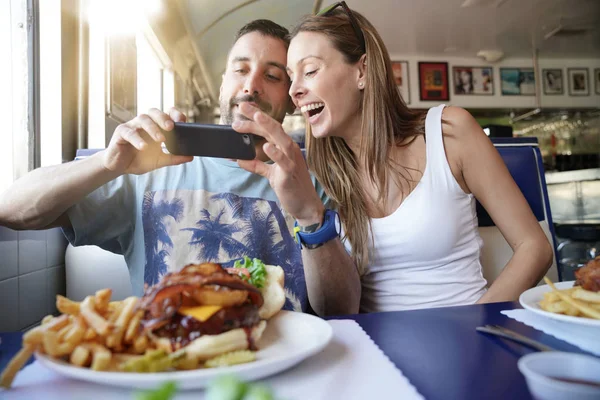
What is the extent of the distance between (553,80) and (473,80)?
5.04ft

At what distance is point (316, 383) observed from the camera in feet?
1.80

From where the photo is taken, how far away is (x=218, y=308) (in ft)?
1.96

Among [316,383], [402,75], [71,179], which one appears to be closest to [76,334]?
[316,383]

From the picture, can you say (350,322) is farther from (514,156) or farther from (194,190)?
(514,156)

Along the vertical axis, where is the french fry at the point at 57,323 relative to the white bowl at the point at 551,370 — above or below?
above

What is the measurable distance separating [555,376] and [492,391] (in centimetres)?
7

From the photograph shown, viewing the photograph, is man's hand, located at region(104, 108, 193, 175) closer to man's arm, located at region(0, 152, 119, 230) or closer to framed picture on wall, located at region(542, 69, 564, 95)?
man's arm, located at region(0, 152, 119, 230)

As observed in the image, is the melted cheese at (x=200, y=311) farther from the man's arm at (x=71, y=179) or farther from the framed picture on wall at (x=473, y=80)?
the framed picture on wall at (x=473, y=80)

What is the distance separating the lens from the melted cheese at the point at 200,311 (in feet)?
1.88

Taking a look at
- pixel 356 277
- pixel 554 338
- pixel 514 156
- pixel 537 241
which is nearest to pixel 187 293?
pixel 554 338

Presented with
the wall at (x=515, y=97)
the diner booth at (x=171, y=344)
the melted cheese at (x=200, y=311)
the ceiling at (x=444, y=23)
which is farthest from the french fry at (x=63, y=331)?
the wall at (x=515, y=97)

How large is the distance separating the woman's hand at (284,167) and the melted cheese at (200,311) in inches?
19.5

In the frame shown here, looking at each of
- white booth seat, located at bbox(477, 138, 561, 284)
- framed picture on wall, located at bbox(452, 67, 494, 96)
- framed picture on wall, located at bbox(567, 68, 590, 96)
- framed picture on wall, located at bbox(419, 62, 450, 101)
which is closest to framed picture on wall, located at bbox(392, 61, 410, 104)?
framed picture on wall, located at bbox(419, 62, 450, 101)

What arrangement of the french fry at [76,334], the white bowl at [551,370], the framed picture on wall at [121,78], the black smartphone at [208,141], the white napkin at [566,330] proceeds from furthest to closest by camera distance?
the framed picture on wall at [121,78]
the black smartphone at [208,141]
the white napkin at [566,330]
the french fry at [76,334]
the white bowl at [551,370]
